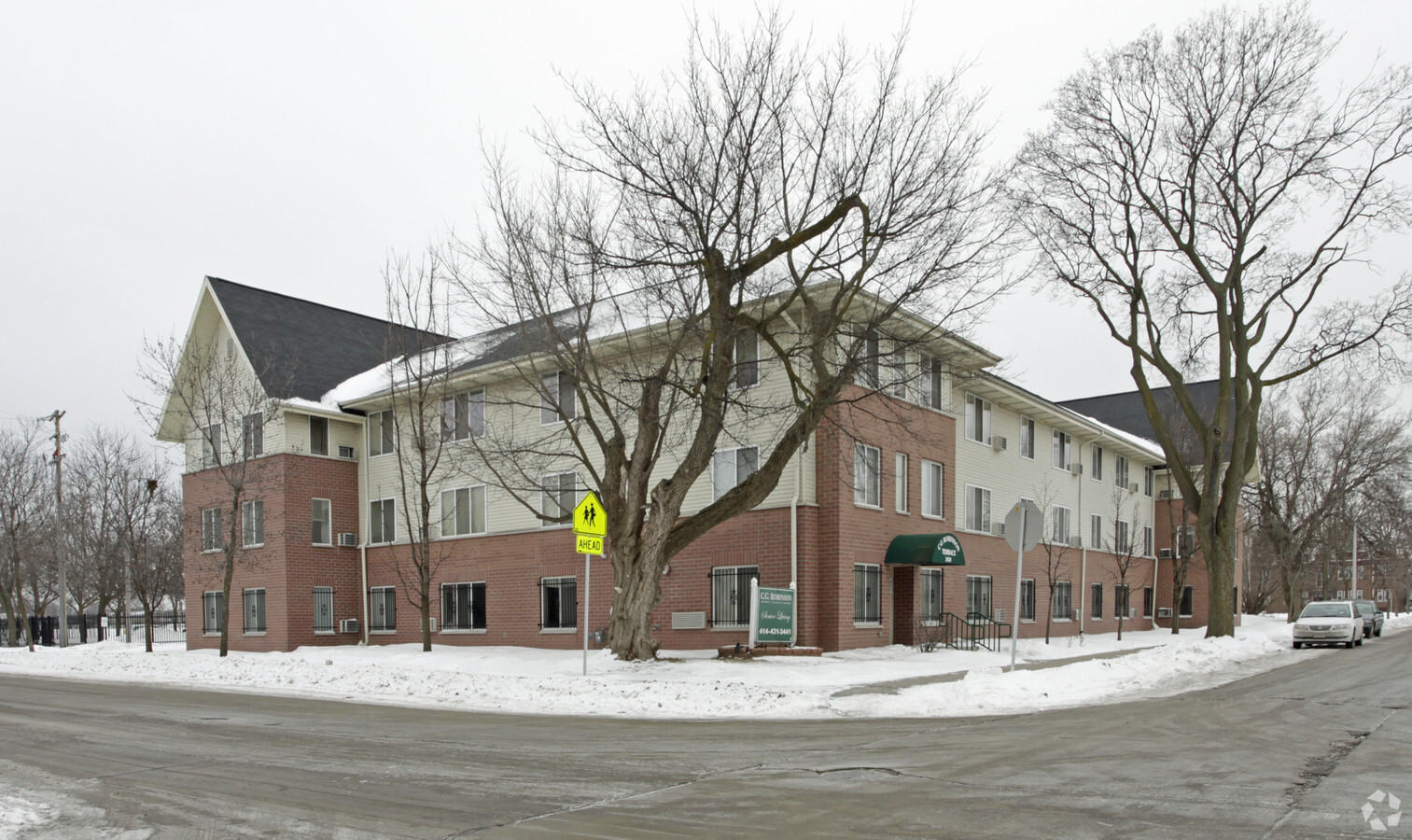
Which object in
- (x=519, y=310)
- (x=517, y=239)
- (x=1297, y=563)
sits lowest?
(x=1297, y=563)

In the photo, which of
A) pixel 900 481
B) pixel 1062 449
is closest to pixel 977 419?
pixel 900 481

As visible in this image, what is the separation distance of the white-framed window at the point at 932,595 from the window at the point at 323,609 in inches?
736

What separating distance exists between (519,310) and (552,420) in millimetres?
8359

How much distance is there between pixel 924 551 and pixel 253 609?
2172 cm

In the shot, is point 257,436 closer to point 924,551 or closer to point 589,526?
point 589,526

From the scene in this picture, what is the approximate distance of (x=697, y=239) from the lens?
18.4 metres

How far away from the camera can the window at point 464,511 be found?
3133 cm

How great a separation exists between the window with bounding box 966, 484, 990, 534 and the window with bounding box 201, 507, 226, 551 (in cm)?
2283

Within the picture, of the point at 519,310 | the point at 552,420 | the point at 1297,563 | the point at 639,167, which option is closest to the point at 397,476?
the point at 552,420

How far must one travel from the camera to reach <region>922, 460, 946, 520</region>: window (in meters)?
28.3

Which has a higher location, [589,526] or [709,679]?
[589,526]

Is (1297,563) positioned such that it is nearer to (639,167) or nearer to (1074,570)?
(1074,570)

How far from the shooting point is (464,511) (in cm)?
3181

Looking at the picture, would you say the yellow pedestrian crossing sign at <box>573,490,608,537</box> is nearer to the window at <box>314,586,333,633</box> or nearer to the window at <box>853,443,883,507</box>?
the window at <box>853,443,883,507</box>
